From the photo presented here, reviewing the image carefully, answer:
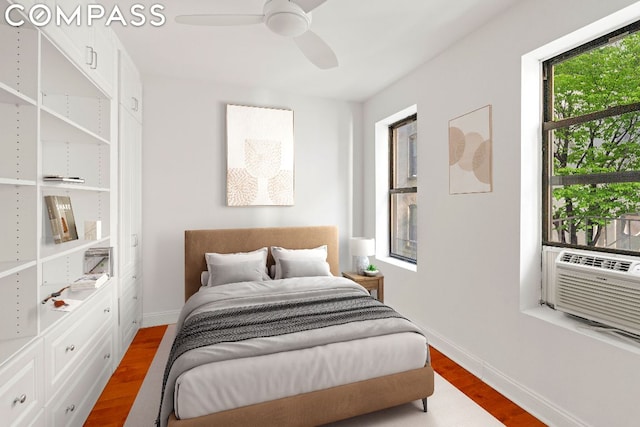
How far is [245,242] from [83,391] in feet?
6.44

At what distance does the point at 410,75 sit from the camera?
3.53 metres

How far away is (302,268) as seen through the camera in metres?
3.42

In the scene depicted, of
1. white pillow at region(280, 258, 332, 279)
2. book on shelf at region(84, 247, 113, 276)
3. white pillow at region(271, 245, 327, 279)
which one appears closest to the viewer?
book on shelf at region(84, 247, 113, 276)

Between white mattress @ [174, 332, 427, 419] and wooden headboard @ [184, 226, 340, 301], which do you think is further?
wooden headboard @ [184, 226, 340, 301]

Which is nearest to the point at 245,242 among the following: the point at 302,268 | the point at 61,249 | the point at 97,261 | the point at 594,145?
the point at 302,268

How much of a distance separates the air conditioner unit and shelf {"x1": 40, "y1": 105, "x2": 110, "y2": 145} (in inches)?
123

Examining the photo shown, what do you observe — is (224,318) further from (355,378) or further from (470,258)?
(470,258)

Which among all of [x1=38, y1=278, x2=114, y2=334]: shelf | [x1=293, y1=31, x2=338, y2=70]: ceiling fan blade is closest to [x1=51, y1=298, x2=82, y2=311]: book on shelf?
[x1=38, y1=278, x2=114, y2=334]: shelf

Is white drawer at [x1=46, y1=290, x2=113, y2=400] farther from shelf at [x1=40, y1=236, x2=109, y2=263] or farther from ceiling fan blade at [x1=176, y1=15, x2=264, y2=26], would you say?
ceiling fan blade at [x1=176, y1=15, x2=264, y2=26]

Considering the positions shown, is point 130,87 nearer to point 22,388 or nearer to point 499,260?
point 22,388

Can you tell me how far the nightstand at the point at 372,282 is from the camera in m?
3.67

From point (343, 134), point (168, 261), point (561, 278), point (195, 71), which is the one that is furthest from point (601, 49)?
point (168, 261)

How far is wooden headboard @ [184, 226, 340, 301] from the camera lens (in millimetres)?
3547

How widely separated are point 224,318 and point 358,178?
291 centimetres
